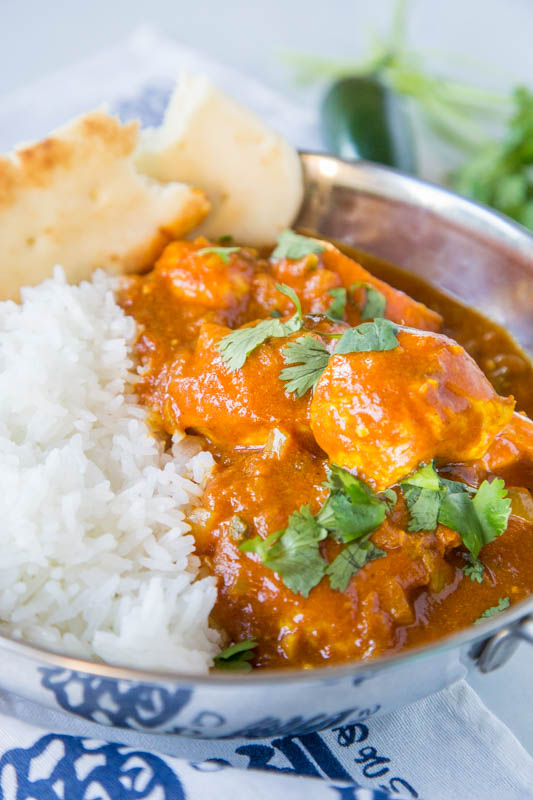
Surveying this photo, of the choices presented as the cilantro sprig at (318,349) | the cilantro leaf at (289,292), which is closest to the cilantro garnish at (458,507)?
the cilantro sprig at (318,349)

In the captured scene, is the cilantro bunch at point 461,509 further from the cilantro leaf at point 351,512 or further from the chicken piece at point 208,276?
the chicken piece at point 208,276

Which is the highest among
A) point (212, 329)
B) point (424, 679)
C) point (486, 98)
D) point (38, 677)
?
point (486, 98)

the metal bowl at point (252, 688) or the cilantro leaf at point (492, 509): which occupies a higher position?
the cilantro leaf at point (492, 509)

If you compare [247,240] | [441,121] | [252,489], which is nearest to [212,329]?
[252,489]

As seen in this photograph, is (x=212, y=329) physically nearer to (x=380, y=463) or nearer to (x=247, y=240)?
(x=380, y=463)

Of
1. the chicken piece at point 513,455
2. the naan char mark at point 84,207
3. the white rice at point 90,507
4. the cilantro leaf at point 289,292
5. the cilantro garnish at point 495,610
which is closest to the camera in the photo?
the white rice at point 90,507

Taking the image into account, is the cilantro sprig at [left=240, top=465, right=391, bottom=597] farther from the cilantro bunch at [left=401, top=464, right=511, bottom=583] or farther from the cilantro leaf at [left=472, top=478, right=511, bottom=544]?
the cilantro leaf at [left=472, top=478, right=511, bottom=544]
